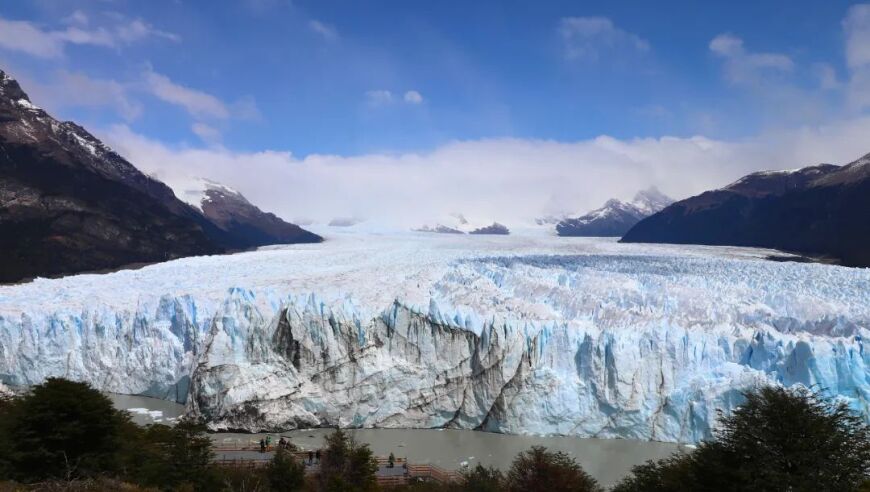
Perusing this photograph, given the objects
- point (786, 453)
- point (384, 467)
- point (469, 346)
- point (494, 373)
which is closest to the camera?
point (786, 453)

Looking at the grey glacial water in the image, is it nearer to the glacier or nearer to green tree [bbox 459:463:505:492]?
the glacier

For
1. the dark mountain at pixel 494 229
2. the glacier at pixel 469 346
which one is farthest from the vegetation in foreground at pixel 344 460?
the dark mountain at pixel 494 229

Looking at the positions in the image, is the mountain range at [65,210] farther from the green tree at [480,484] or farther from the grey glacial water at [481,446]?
the green tree at [480,484]

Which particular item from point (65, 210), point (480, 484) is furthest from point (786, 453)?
point (65, 210)

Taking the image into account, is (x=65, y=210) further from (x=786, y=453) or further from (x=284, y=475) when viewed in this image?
(x=786, y=453)

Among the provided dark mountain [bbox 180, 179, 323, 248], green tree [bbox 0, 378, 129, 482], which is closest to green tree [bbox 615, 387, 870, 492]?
green tree [bbox 0, 378, 129, 482]
